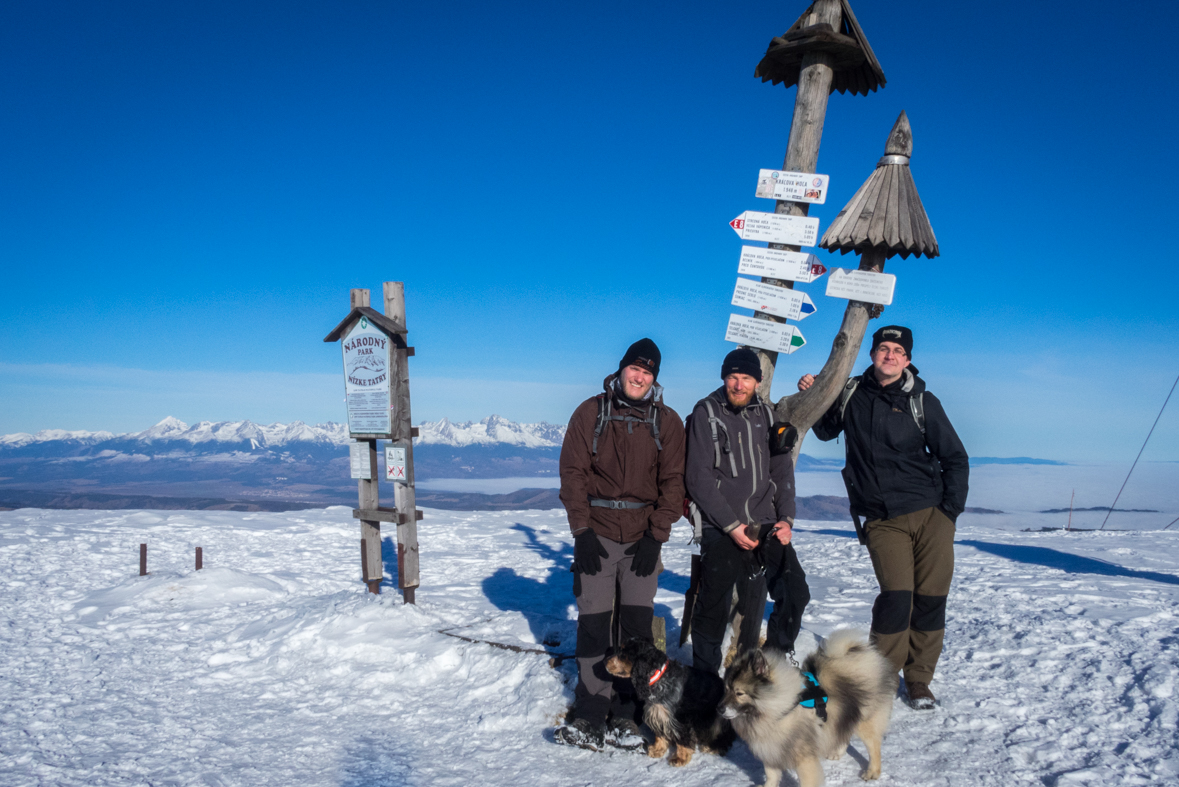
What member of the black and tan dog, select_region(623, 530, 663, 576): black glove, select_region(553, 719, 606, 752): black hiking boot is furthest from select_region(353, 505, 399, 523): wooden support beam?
the black and tan dog

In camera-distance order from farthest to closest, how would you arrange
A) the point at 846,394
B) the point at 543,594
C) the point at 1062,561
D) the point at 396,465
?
1. the point at 1062,561
2. the point at 543,594
3. the point at 396,465
4. the point at 846,394

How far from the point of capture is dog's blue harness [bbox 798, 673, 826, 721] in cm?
307

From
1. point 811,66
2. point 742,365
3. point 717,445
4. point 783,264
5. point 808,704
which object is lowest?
point 808,704

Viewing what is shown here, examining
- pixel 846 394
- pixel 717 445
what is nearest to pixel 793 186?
pixel 846 394

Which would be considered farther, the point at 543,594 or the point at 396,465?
the point at 543,594

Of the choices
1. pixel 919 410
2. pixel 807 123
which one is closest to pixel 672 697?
pixel 919 410

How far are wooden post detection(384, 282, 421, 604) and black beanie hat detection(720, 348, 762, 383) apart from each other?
172 inches

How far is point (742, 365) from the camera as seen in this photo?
4164 mm

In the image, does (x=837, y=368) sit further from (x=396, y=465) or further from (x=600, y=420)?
(x=396, y=465)

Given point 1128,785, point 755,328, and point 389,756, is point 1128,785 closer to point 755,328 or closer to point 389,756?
point 755,328

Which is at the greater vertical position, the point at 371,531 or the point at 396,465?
the point at 396,465

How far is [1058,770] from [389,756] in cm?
380

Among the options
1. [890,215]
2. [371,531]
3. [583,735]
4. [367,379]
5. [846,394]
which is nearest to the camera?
[583,735]

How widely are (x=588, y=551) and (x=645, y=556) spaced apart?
379 mm
